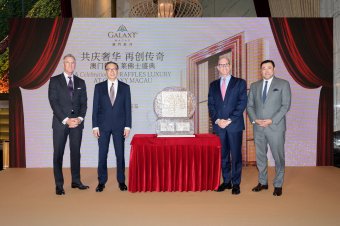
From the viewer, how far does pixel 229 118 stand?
154 inches

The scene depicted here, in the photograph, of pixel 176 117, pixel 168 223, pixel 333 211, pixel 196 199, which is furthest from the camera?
pixel 176 117

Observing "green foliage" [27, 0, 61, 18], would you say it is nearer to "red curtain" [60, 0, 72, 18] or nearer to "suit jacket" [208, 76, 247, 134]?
"red curtain" [60, 0, 72, 18]

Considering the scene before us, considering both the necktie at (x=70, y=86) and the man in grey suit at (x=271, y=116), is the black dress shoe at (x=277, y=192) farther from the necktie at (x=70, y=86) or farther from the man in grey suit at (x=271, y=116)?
the necktie at (x=70, y=86)

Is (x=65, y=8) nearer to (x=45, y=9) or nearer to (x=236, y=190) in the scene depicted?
(x=45, y=9)

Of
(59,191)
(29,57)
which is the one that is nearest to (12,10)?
(29,57)

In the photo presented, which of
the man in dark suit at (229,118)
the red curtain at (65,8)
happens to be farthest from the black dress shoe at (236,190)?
the red curtain at (65,8)


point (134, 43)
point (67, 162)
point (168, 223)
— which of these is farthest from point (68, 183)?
point (134, 43)

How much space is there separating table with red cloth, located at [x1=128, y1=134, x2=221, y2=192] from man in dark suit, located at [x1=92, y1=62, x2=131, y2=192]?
12.3 inches

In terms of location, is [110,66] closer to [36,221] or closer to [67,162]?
[36,221]

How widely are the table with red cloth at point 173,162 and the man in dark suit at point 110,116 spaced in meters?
0.31

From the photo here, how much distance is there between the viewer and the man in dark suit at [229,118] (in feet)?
12.8

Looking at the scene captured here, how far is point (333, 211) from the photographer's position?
325 cm

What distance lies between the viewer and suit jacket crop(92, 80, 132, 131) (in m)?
4.00

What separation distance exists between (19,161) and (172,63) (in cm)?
297
